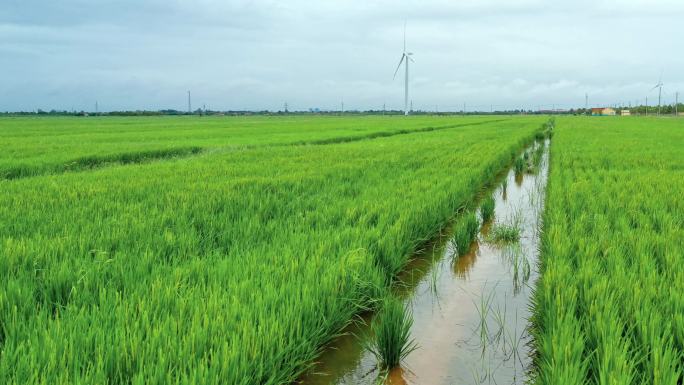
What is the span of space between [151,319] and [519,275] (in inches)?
109

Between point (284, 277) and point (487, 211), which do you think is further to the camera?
point (487, 211)

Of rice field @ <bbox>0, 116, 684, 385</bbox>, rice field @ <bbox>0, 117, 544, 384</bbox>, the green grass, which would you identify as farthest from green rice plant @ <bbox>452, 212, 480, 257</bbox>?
the green grass

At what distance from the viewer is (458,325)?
278 centimetres

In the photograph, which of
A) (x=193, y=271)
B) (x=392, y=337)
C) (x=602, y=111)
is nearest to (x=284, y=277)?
(x=193, y=271)

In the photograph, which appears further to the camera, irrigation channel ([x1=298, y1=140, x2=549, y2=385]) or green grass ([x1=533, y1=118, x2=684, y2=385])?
irrigation channel ([x1=298, y1=140, x2=549, y2=385])

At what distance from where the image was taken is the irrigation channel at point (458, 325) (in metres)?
2.23

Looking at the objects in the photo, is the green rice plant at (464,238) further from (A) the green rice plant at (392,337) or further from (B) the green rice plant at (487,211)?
(A) the green rice plant at (392,337)

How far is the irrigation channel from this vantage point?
2.23m

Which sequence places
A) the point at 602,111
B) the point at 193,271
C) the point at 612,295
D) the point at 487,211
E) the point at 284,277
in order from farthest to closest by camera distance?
1. the point at 602,111
2. the point at 487,211
3. the point at 193,271
4. the point at 284,277
5. the point at 612,295

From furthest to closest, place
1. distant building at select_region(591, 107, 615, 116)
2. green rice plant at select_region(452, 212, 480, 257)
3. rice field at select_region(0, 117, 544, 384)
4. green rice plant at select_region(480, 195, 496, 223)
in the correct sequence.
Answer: distant building at select_region(591, 107, 615, 116) < green rice plant at select_region(480, 195, 496, 223) < green rice plant at select_region(452, 212, 480, 257) < rice field at select_region(0, 117, 544, 384)

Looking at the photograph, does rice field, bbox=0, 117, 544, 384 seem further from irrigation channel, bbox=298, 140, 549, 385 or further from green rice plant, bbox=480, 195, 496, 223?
green rice plant, bbox=480, 195, 496, 223

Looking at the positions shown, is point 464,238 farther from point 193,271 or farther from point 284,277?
point 193,271

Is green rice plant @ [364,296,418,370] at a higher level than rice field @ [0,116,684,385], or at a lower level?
lower

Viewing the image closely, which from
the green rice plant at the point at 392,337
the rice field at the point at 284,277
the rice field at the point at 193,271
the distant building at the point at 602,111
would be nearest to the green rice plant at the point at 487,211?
the rice field at the point at 284,277
